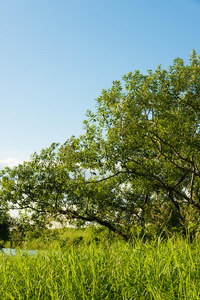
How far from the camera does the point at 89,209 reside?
19344 mm

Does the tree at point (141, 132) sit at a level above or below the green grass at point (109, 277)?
above

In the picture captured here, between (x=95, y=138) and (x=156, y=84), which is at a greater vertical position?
(x=156, y=84)

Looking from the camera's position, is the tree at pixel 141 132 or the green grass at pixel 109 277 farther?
the tree at pixel 141 132

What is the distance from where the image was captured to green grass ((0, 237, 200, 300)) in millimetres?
4051

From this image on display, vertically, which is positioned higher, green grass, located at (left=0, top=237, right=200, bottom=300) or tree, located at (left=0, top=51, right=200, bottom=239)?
tree, located at (left=0, top=51, right=200, bottom=239)

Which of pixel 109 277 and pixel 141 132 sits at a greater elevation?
pixel 141 132

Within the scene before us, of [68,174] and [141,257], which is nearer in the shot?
[141,257]

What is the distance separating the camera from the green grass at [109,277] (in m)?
4.05

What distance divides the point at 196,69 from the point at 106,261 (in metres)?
13.3

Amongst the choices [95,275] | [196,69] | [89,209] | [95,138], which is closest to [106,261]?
[95,275]

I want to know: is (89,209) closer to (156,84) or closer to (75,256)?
(156,84)

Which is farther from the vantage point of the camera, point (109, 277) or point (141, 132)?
point (141, 132)

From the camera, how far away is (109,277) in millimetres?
4371

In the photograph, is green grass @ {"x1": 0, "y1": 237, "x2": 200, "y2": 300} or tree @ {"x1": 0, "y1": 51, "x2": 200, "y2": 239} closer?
green grass @ {"x1": 0, "y1": 237, "x2": 200, "y2": 300}
